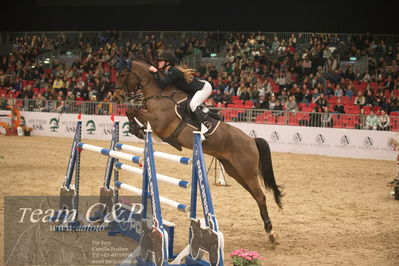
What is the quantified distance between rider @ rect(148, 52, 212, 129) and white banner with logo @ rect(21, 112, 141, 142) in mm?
12982

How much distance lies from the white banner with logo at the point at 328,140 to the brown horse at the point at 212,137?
35.6 feet

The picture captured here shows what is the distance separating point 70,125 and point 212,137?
1549 cm

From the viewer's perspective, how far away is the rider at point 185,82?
282 inches

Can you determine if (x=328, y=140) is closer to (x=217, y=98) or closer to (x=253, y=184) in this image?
(x=217, y=98)

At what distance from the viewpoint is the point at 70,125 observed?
71.1ft

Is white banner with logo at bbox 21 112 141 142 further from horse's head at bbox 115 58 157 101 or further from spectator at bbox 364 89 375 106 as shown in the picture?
horse's head at bbox 115 58 157 101

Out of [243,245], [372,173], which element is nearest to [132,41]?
[372,173]

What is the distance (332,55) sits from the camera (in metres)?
23.0

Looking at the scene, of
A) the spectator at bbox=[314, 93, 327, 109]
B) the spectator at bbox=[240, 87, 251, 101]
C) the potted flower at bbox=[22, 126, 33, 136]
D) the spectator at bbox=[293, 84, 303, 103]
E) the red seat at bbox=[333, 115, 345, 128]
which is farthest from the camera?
the potted flower at bbox=[22, 126, 33, 136]

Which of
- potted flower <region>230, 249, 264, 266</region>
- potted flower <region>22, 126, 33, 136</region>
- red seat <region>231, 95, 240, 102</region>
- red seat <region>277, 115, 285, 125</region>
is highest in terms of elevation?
red seat <region>231, 95, 240, 102</region>

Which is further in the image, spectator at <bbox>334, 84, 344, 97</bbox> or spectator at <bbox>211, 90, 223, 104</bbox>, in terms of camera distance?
spectator at <bbox>211, 90, 223, 104</bbox>

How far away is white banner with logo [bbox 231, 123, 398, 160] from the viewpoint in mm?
17375

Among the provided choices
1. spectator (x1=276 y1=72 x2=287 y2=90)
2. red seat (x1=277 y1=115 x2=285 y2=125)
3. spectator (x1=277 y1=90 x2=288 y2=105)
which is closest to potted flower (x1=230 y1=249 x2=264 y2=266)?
red seat (x1=277 y1=115 x2=285 y2=125)

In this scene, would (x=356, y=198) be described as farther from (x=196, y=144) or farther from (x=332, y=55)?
(x=332, y=55)
